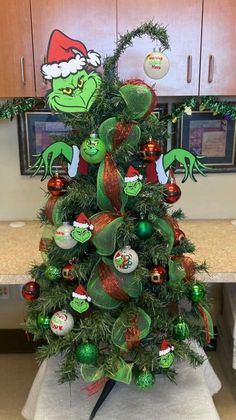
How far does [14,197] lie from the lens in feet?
7.93

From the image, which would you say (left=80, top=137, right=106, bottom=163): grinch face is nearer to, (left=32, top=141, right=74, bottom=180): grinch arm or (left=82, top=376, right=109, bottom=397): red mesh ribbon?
(left=32, top=141, right=74, bottom=180): grinch arm

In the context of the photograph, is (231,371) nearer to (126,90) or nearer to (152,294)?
(152,294)

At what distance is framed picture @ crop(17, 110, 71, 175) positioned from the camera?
2.25 meters

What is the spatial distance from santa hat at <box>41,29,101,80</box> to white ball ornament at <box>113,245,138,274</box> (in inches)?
21.1

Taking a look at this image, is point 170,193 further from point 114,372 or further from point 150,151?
point 114,372

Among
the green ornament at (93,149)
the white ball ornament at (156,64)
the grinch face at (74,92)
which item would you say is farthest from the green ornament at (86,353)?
the white ball ornament at (156,64)

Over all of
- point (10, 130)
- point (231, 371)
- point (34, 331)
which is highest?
point (10, 130)

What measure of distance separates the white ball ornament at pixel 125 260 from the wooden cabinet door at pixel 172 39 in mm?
941

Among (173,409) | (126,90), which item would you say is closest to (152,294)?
(173,409)

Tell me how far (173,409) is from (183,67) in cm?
136

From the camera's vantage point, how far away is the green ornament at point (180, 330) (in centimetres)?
133

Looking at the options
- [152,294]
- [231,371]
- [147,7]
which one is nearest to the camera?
[152,294]

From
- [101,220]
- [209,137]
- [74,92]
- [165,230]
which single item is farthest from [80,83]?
[209,137]

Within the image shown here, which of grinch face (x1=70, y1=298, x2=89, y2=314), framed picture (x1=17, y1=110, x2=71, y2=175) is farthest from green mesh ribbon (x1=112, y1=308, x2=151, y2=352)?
framed picture (x1=17, y1=110, x2=71, y2=175)
